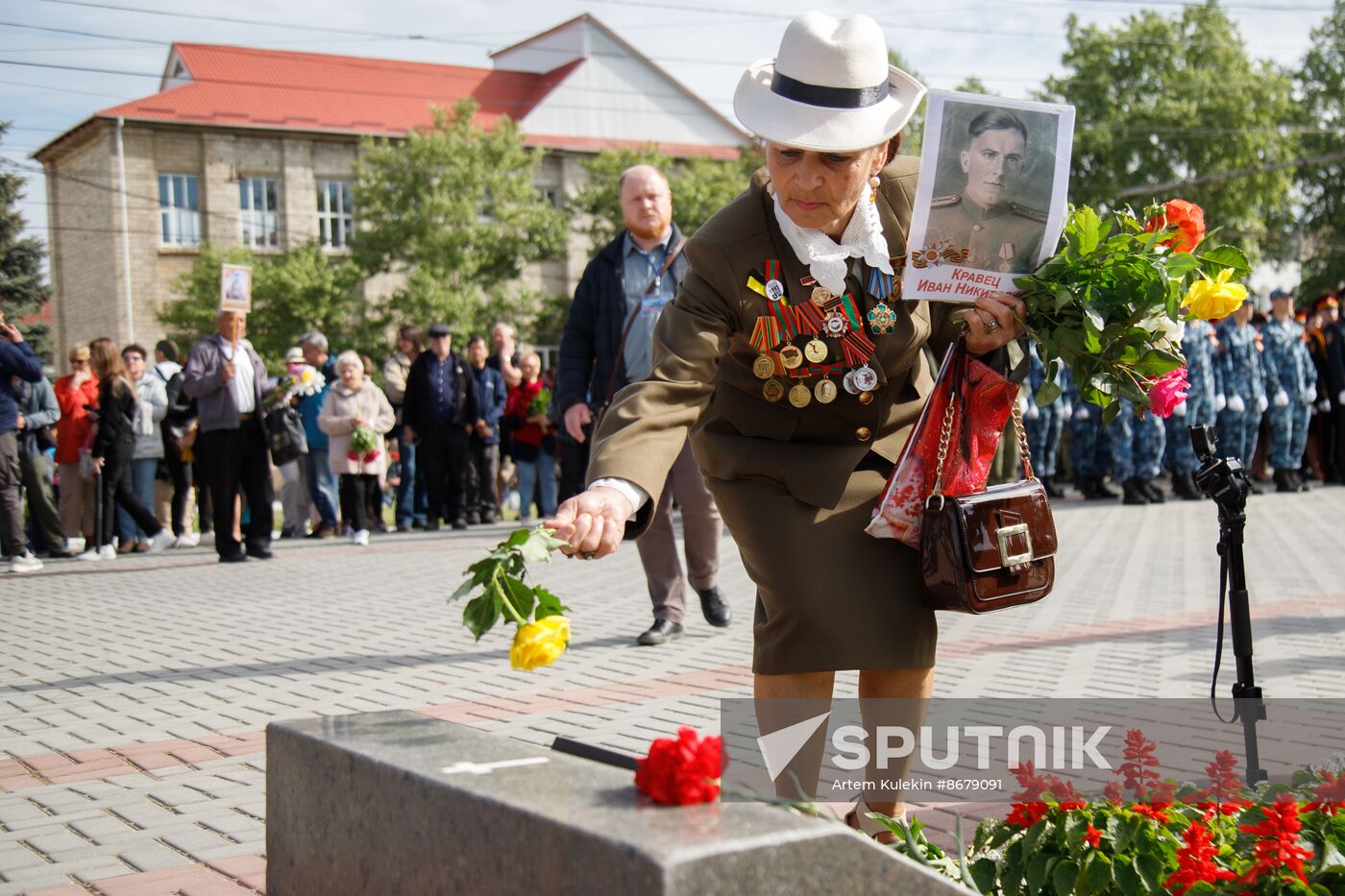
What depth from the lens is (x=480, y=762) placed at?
2.33m

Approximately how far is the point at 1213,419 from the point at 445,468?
896cm

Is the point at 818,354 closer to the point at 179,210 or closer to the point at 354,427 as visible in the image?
the point at 354,427

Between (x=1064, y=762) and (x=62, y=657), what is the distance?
543 centimetres

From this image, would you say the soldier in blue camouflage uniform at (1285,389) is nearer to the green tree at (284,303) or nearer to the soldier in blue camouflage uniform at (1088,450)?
the soldier in blue camouflage uniform at (1088,450)

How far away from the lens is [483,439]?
661 inches

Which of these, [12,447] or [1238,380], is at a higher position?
[1238,380]

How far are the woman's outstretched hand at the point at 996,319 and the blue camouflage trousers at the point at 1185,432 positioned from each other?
14.1 m

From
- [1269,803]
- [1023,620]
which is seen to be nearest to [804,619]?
[1269,803]

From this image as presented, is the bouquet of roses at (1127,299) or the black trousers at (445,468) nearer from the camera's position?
the bouquet of roses at (1127,299)

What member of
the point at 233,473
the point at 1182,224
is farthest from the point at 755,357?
the point at 233,473

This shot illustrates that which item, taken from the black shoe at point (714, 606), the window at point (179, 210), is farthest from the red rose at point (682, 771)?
the window at point (179, 210)

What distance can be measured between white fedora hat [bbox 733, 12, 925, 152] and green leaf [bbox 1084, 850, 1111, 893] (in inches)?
63.0

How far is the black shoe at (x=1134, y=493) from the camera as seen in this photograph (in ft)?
54.9

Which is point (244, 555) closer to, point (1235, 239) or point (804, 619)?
point (804, 619)
